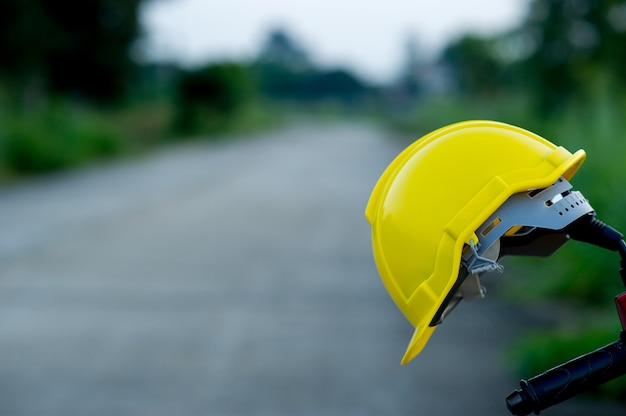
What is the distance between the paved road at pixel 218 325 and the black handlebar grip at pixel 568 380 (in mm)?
3373

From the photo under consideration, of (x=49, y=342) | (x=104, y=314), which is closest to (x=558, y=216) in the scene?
(x=49, y=342)

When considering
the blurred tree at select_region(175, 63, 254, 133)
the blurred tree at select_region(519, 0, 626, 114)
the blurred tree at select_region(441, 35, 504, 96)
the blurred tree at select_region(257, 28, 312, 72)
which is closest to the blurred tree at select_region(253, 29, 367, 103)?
the blurred tree at select_region(257, 28, 312, 72)

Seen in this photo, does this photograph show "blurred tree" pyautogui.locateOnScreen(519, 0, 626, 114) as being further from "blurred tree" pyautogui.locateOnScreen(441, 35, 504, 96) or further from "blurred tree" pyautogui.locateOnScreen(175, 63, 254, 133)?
"blurred tree" pyautogui.locateOnScreen(175, 63, 254, 133)

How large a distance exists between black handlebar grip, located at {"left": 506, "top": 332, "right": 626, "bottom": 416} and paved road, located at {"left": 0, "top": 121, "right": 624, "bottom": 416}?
3.37m

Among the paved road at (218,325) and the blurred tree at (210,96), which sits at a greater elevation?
the paved road at (218,325)

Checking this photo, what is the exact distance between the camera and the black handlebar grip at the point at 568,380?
124 cm

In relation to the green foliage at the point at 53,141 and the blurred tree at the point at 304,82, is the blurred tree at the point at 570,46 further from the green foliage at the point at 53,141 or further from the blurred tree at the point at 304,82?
the blurred tree at the point at 304,82

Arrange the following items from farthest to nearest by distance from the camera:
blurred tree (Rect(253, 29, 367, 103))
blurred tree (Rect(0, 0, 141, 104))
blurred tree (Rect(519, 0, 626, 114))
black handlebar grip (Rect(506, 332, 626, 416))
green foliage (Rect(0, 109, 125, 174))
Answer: blurred tree (Rect(253, 29, 367, 103)) < blurred tree (Rect(0, 0, 141, 104)) < green foliage (Rect(0, 109, 125, 174)) < blurred tree (Rect(519, 0, 626, 114)) < black handlebar grip (Rect(506, 332, 626, 416))

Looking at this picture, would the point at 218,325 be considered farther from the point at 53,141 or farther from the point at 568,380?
the point at 53,141

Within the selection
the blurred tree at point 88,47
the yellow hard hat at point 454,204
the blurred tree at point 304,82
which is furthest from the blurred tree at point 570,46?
the blurred tree at point 304,82

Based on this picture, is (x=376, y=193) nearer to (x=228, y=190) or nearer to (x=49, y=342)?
(x=49, y=342)

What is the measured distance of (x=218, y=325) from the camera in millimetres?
6293

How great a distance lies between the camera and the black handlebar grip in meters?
1.24

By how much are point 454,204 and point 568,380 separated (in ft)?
1.01
